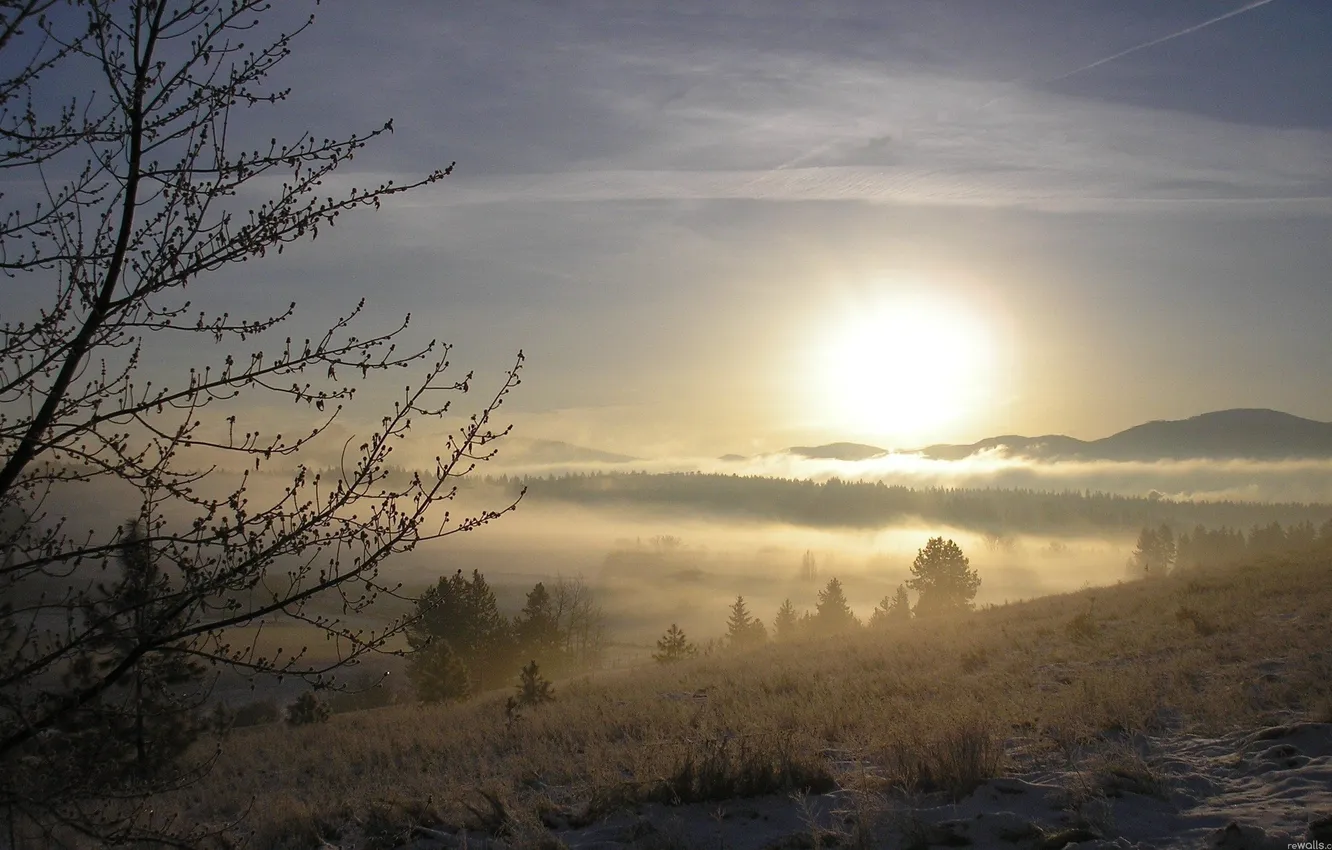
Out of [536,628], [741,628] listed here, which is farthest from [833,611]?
[536,628]

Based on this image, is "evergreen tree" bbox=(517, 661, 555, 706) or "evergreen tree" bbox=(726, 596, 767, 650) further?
"evergreen tree" bbox=(726, 596, 767, 650)

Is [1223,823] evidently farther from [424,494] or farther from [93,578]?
[93,578]

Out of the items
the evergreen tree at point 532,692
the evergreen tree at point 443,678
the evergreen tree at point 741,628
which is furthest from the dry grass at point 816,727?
the evergreen tree at point 741,628

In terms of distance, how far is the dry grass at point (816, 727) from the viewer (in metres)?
7.41

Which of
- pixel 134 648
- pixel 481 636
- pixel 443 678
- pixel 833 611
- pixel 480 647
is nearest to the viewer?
pixel 134 648

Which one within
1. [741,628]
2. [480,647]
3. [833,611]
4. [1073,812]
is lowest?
[741,628]

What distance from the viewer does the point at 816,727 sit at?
9766mm

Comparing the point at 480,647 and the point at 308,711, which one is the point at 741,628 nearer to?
the point at 480,647

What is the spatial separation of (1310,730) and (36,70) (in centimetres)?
1121

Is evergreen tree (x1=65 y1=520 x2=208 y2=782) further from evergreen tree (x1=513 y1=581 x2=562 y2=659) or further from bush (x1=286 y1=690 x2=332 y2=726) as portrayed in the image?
evergreen tree (x1=513 y1=581 x2=562 y2=659)

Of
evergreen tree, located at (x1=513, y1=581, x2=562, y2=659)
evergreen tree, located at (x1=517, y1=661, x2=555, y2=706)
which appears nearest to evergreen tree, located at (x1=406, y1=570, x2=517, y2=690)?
evergreen tree, located at (x1=513, y1=581, x2=562, y2=659)

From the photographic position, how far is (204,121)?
3.90 meters

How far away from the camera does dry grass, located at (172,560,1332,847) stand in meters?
7.41

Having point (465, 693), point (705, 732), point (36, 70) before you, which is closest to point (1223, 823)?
point (705, 732)
